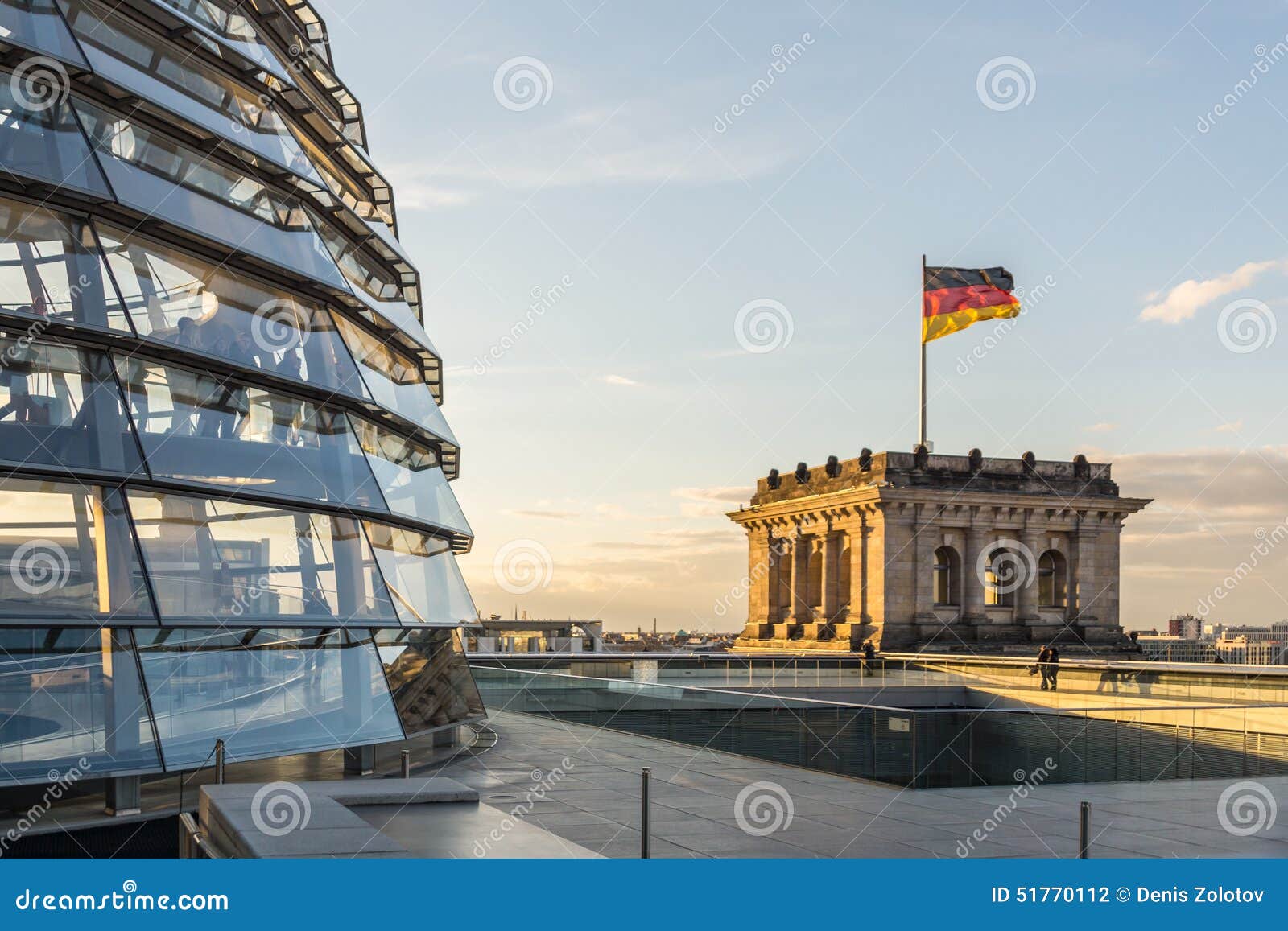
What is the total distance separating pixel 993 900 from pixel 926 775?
27.4ft

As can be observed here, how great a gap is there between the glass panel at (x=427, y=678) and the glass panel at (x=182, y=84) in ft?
20.7

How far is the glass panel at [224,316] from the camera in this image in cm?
1484

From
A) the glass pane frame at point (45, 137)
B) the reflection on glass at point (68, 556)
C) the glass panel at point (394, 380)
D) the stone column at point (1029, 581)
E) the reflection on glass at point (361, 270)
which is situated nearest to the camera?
the reflection on glass at point (68, 556)

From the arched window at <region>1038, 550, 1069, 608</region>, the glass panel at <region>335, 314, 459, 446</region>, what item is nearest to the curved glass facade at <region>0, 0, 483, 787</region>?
the glass panel at <region>335, 314, 459, 446</region>

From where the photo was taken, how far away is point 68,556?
13.6 meters

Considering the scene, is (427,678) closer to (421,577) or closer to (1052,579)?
(421,577)

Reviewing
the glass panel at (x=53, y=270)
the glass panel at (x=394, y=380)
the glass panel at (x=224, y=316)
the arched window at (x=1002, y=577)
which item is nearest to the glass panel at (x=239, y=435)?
→ the glass panel at (x=224, y=316)

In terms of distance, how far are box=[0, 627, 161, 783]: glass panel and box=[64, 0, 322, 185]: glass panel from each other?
20.3ft

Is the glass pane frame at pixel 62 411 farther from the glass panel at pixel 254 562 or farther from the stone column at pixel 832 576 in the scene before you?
the stone column at pixel 832 576

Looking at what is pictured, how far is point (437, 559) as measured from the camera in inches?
792

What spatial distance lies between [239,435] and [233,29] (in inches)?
247

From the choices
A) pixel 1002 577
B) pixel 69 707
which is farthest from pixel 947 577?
pixel 69 707

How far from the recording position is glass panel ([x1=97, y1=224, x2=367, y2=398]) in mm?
14844

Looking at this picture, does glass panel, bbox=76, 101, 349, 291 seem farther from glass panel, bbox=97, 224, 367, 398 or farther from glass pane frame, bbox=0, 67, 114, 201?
glass panel, bbox=97, 224, 367, 398
